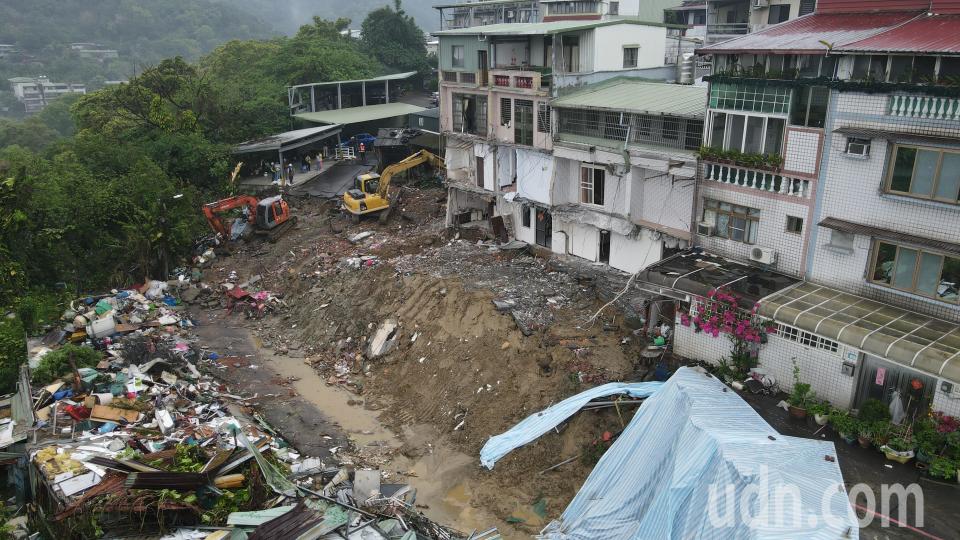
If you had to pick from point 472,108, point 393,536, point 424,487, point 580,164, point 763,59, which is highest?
point 763,59

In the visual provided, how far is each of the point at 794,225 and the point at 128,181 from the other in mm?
29091

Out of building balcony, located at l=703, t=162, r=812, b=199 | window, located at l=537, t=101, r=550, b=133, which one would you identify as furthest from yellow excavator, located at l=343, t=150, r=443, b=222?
building balcony, located at l=703, t=162, r=812, b=199

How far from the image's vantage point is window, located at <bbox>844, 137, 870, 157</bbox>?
15.9 m

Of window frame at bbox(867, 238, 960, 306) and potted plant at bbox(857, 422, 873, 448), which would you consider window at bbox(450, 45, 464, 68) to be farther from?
potted plant at bbox(857, 422, 873, 448)

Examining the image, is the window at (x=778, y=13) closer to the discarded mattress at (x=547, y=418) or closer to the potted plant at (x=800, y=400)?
the potted plant at (x=800, y=400)

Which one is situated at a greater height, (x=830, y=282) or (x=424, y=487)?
(x=830, y=282)

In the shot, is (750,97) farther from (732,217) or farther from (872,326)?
(872,326)

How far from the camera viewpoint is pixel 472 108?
28969 millimetres

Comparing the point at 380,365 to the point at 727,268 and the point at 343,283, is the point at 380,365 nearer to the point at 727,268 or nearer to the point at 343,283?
the point at 343,283

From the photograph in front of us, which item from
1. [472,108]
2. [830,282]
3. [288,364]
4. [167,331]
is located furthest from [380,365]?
[830,282]

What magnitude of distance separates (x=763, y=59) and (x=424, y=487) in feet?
48.0

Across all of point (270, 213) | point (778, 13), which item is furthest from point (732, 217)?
point (270, 213)

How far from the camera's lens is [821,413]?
15.4 metres

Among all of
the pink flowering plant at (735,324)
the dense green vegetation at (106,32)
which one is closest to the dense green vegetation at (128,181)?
the pink flowering plant at (735,324)
